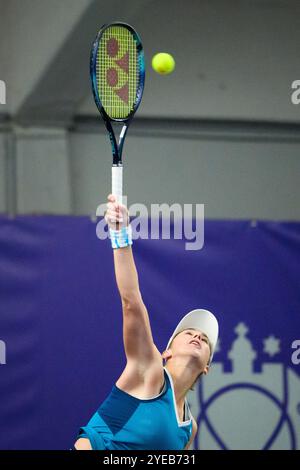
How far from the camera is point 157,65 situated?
12.9ft

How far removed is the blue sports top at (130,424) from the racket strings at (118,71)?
0.91 metres

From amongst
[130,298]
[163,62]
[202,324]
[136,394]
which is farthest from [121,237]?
[163,62]

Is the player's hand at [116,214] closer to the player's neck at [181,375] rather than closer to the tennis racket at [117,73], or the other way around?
the tennis racket at [117,73]

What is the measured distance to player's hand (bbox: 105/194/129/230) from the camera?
3.05m

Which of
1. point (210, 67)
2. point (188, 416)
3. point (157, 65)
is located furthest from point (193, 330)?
point (210, 67)

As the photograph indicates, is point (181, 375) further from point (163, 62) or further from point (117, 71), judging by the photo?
point (163, 62)

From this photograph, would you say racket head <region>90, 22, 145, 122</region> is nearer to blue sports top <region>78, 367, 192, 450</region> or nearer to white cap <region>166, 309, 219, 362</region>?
white cap <region>166, 309, 219, 362</region>

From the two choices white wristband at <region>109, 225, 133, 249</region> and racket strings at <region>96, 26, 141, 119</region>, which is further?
racket strings at <region>96, 26, 141, 119</region>

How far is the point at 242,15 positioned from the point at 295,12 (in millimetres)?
316

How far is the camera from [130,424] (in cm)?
334

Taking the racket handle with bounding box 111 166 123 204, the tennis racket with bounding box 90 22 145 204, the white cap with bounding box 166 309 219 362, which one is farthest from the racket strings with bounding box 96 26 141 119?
the white cap with bounding box 166 309 219 362

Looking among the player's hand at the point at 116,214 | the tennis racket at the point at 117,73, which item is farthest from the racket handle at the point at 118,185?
the tennis racket at the point at 117,73

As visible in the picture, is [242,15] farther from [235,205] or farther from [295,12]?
[235,205]

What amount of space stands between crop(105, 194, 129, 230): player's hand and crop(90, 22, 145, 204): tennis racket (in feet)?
1.40
